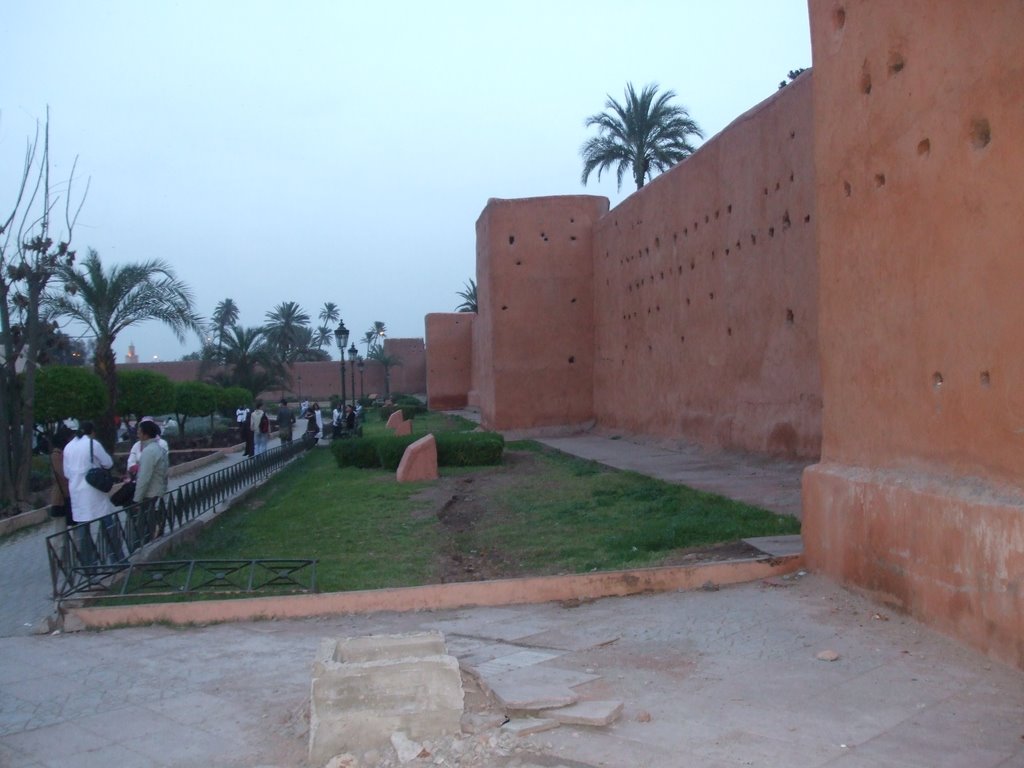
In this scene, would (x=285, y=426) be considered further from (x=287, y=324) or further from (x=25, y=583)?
(x=287, y=324)

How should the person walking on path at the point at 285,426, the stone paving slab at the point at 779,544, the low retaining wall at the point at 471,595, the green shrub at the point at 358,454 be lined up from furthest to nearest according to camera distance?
the person walking on path at the point at 285,426 → the green shrub at the point at 358,454 → the stone paving slab at the point at 779,544 → the low retaining wall at the point at 471,595

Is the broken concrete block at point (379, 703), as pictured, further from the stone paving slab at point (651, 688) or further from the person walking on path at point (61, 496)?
the person walking on path at point (61, 496)

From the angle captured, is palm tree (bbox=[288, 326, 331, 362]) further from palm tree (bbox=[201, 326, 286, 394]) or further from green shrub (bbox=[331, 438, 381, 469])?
green shrub (bbox=[331, 438, 381, 469])

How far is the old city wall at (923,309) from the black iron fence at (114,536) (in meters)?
5.55

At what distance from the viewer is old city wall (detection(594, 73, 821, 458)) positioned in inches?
517

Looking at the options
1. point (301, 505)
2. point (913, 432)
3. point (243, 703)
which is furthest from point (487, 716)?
point (301, 505)

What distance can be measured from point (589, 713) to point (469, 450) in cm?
1442

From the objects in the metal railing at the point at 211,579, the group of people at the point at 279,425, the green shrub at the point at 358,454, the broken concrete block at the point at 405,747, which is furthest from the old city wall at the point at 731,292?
the broken concrete block at the point at 405,747

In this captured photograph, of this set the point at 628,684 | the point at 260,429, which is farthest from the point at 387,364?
the point at 628,684

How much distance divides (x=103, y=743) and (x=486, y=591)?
3.20 metres

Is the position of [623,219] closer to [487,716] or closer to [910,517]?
[910,517]

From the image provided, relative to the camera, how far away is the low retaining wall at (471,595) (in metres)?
7.44

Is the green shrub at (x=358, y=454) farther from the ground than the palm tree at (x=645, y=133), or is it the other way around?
the palm tree at (x=645, y=133)

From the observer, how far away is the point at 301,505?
15094 mm
